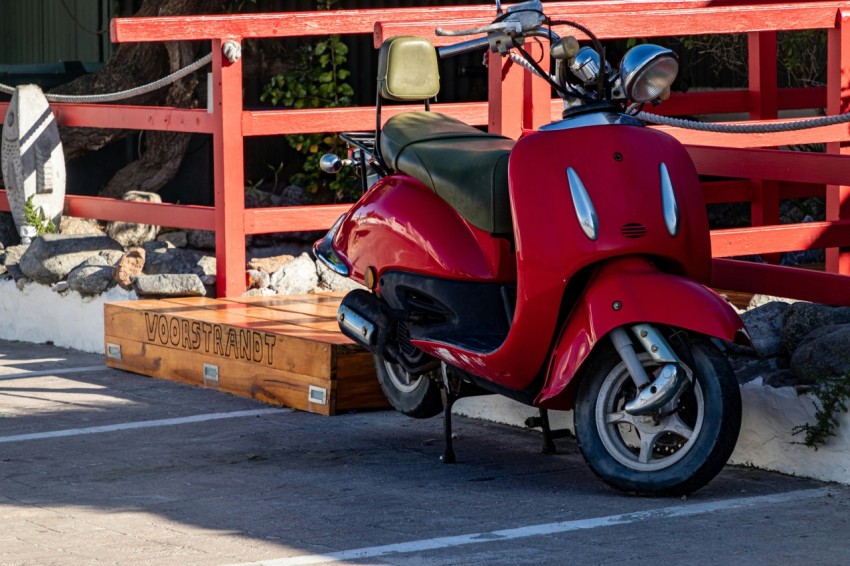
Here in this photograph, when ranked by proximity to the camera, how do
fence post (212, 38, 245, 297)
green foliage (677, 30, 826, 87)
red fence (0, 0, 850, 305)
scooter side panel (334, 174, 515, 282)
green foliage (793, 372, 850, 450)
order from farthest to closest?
green foliage (677, 30, 826, 87) → fence post (212, 38, 245, 297) → red fence (0, 0, 850, 305) → scooter side panel (334, 174, 515, 282) → green foliage (793, 372, 850, 450)

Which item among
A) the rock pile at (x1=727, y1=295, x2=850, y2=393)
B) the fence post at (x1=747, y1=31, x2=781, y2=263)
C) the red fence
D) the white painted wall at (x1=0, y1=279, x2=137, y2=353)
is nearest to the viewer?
the rock pile at (x1=727, y1=295, x2=850, y2=393)

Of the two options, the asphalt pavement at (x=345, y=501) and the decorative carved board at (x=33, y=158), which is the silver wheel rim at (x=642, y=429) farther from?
the decorative carved board at (x=33, y=158)

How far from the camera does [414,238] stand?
5656 millimetres

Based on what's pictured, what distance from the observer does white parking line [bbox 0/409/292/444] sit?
629 cm

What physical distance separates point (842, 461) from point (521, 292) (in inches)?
46.0

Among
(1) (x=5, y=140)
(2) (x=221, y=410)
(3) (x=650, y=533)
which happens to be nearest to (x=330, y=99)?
(1) (x=5, y=140)

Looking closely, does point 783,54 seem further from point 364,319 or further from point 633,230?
point 633,230

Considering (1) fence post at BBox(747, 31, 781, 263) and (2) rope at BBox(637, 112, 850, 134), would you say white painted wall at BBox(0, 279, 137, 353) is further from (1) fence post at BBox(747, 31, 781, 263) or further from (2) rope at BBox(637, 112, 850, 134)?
(1) fence post at BBox(747, 31, 781, 263)

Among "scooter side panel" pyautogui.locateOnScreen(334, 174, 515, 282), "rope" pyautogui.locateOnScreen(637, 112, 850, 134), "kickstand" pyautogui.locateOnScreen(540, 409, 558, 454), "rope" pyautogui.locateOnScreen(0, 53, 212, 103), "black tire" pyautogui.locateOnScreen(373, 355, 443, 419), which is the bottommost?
"kickstand" pyautogui.locateOnScreen(540, 409, 558, 454)

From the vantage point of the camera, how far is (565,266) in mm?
5016

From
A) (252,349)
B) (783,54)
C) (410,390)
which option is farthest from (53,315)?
(783,54)

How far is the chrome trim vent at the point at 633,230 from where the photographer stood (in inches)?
195

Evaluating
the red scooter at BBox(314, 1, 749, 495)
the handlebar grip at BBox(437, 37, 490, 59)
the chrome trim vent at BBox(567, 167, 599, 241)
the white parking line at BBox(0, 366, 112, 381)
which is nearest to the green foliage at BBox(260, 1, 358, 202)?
the white parking line at BBox(0, 366, 112, 381)

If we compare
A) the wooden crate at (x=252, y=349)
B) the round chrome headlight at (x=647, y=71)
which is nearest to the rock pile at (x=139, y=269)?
the wooden crate at (x=252, y=349)
